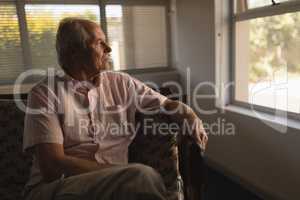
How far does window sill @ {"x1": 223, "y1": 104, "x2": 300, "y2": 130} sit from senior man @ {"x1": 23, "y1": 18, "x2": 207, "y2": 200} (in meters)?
0.79

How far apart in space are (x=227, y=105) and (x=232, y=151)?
0.40 m

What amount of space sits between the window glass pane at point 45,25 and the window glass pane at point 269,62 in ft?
5.16

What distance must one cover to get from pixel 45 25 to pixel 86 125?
1.74m

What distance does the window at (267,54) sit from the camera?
69.8 inches

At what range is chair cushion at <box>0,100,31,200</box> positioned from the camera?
4.55ft

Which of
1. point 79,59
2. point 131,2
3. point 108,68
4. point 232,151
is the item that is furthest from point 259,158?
point 131,2

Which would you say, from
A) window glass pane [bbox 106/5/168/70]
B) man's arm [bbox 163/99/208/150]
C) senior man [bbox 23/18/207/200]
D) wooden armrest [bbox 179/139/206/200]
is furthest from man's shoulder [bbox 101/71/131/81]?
window glass pane [bbox 106/5/168/70]

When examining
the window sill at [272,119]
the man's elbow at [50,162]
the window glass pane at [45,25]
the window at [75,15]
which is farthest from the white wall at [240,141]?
the man's elbow at [50,162]

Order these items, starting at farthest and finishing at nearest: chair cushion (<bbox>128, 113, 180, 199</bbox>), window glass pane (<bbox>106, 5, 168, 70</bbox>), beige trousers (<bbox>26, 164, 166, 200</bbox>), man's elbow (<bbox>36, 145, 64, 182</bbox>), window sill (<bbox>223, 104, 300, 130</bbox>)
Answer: window glass pane (<bbox>106, 5, 168, 70</bbox>) → window sill (<bbox>223, 104, 300, 130</bbox>) → chair cushion (<bbox>128, 113, 180, 199</bbox>) → man's elbow (<bbox>36, 145, 64, 182</bbox>) → beige trousers (<bbox>26, 164, 166, 200</bbox>)

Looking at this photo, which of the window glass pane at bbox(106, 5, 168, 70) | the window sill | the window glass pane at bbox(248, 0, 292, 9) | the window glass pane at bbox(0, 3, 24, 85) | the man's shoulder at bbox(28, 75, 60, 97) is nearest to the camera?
the man's shoulder at bbox(28, 75, 60, 97)

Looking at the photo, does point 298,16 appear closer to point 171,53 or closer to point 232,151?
point 232,151

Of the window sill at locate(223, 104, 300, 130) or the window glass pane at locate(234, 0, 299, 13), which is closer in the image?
the window sill at locate(223, 104, 300, 130)

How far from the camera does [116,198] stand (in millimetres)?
950

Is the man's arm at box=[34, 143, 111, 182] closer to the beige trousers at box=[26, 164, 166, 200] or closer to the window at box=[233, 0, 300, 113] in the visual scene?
the beige trousers at box=[26, 164, 166, 200]
